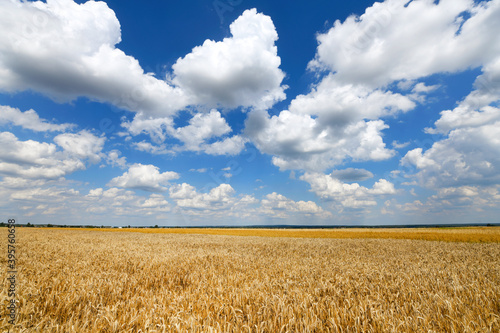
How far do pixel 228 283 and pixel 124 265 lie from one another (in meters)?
5.62

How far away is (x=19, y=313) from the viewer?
4395 mm

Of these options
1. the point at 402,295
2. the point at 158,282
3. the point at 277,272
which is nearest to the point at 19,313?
the point at 158,282

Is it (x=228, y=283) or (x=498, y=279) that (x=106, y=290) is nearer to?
(x=228, y=283)

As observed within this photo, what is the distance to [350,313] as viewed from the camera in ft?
15.1

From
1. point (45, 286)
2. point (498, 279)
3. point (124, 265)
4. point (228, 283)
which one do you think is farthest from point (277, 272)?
point (498, 279)

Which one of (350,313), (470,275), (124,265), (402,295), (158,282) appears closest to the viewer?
(350,313)

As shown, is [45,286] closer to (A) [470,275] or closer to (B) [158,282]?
(B) [158,282]

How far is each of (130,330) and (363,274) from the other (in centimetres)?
793

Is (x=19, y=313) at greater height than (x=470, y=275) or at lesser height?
greater

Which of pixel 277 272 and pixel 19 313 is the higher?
pixel 19 313

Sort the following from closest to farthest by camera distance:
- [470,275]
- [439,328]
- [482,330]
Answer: [482,330] < [439,328] < [470,275]

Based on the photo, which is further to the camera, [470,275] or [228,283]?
[470,275]

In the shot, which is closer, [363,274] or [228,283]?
[228,283]

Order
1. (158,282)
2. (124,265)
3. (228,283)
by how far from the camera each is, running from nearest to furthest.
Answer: (228,283), (158,282), (124,265)
